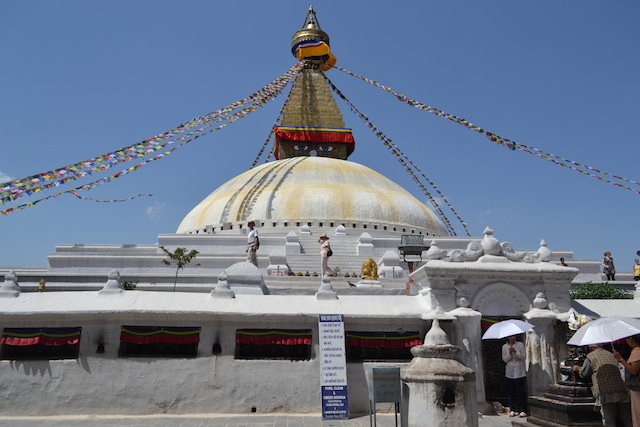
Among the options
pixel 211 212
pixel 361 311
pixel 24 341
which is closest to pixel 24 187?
pixel 24 341

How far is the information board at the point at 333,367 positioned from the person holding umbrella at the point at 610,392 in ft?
13.1

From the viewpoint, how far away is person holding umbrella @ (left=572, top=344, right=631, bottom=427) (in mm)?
6121

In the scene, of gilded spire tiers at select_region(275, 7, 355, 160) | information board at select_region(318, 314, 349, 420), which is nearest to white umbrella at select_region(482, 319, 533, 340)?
information board at select_region(318, 314, 349, 420)

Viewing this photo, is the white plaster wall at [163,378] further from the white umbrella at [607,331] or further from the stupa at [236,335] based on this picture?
the white umbrella at [607,331]

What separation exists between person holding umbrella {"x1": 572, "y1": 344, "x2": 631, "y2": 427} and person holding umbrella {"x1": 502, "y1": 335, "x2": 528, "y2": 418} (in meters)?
2.74

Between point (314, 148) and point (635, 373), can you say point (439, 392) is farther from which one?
point (314, 148)

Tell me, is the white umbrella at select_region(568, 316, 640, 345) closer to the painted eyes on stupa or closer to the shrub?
the shrub

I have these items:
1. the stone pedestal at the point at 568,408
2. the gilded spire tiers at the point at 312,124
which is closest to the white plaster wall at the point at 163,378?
the stone pedestal at the point at 568,408

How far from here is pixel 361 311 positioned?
9.62 metres

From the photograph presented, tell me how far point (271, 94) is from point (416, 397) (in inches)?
914

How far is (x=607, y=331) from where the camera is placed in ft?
21.7

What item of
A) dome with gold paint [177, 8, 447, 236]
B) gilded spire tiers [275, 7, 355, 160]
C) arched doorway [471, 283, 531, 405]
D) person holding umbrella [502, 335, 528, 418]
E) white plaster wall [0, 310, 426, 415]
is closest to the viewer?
white plaster wall [0, 310, 426, 415]

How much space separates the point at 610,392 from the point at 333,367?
4332 mm

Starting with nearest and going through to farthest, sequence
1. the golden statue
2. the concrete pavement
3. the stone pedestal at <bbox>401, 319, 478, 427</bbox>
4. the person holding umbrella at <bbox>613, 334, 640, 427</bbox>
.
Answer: the person holding umbrella at <bbox>613, 334, 640, 427</bbox> < the stone pedestal at <bbox>401, 319, 478, 427</bbox> < the concrete pavement < the golden statue
